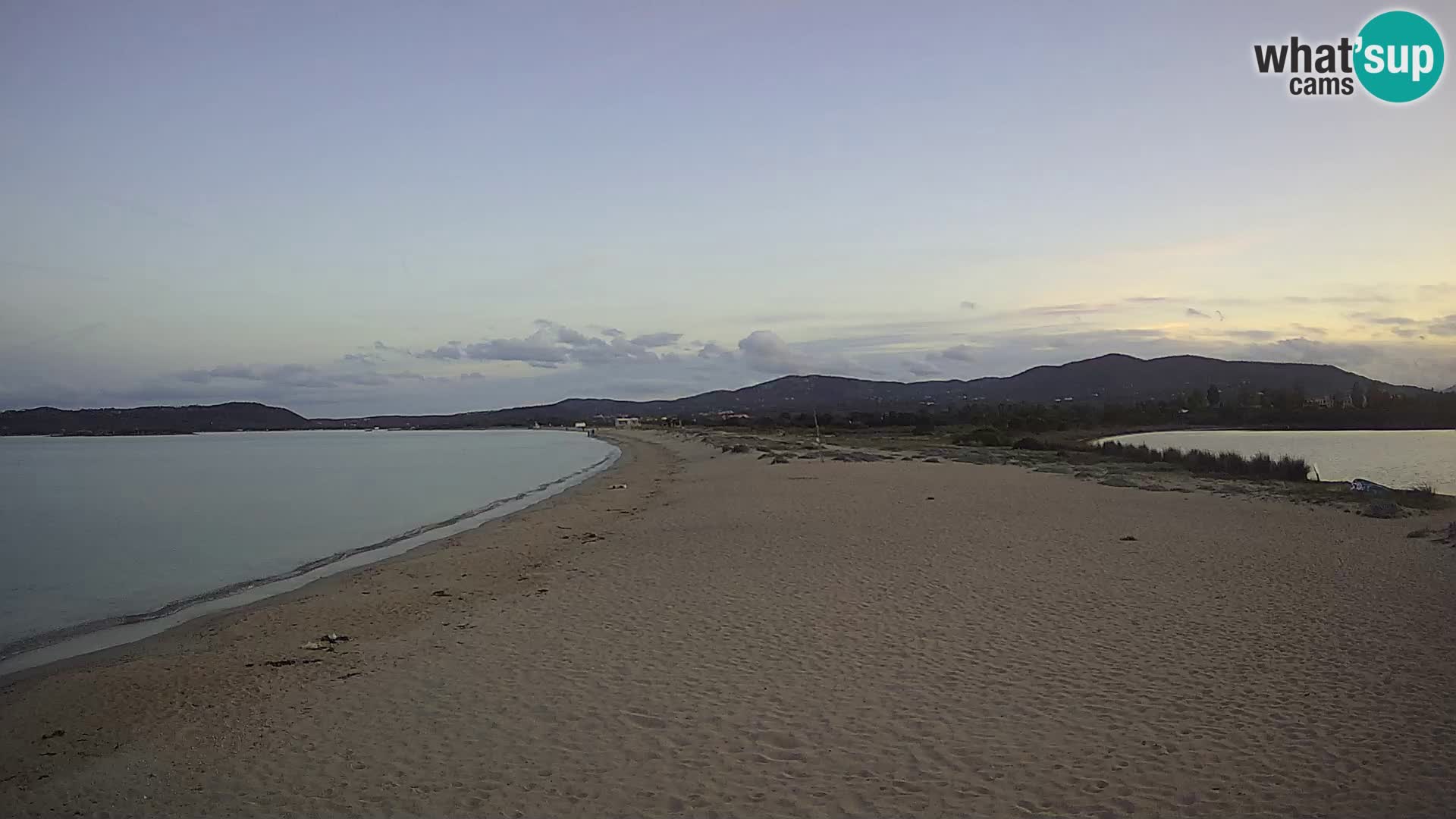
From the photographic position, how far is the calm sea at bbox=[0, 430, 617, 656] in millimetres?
13258

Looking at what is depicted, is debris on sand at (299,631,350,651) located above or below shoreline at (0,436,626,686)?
above

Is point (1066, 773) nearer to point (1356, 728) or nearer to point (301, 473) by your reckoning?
point (1356, 728)

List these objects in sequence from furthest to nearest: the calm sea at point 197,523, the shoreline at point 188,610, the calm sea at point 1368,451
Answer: the calm sea at point 1368,451, the calm sea at point 197,523, the shoreline at point 188,610

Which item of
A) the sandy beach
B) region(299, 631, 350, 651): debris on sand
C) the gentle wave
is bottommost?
the gentle wave

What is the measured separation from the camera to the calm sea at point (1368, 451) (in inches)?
1242

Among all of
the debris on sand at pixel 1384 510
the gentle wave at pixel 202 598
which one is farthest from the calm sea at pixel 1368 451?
the gentle wave at pixel 202 598

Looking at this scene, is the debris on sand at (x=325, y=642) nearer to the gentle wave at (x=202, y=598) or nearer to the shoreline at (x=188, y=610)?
the shoreline at (x=188, y=610)

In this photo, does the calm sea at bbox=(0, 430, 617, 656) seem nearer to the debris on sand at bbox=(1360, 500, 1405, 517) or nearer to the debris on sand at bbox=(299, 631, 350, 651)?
the debris on sand at bbox=(299, 631, 350, 651)

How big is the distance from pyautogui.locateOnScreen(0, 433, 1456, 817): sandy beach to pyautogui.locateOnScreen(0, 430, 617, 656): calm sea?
3.02 m

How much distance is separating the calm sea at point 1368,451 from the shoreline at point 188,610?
28036 mm

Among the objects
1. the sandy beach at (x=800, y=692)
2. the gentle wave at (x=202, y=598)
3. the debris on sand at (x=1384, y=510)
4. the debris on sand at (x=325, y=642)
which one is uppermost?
the debris on sand at (x=1384, y=510)

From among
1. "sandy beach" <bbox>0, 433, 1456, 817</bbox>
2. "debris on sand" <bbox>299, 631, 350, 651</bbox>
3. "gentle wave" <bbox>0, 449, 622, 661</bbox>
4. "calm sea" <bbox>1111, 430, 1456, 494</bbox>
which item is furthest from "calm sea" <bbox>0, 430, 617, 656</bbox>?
"calm sea" <bbox>1111, 430, 1456, 494</bbox>

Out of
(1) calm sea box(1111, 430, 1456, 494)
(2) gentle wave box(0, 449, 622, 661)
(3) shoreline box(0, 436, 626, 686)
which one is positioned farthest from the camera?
(1) calm sea box(1111, 430, 1456, 494)

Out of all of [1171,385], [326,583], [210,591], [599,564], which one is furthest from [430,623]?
[1171,385]
